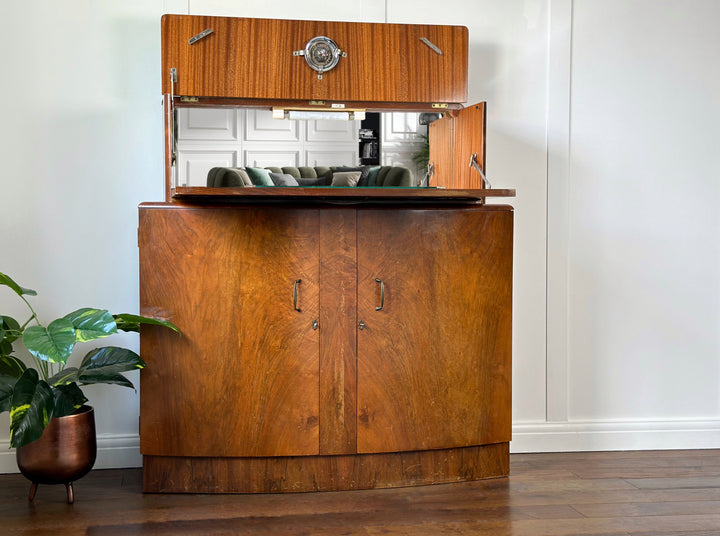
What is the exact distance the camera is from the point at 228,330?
2.26 metres

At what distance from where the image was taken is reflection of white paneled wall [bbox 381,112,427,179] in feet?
8.42

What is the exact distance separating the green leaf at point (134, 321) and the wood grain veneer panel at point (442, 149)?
3.63 feet

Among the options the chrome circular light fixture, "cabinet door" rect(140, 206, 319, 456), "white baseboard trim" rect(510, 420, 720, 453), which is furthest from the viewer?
"white baseboard trim" rect(510, 420, 720, 453)

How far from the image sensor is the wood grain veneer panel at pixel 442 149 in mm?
2629

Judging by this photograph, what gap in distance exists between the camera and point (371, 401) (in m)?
2.33

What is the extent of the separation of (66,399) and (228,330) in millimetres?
537

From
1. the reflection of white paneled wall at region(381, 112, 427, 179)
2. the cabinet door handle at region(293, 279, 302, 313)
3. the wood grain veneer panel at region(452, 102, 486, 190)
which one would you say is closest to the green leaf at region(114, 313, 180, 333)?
the cabinet door handle at region(293, 279, 302, 313)

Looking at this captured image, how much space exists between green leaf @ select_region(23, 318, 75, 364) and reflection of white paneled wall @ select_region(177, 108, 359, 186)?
28.6 inches

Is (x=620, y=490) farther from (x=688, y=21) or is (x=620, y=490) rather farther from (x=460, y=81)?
(x=688, y=21)

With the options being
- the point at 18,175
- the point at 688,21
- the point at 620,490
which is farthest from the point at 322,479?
the point at 688,21

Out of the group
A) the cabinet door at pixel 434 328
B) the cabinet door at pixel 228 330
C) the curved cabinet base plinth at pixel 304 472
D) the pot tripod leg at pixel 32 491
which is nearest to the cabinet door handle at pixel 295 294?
the cabinet door at pixel 228 330

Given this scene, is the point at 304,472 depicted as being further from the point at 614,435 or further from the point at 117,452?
the point at 614,435

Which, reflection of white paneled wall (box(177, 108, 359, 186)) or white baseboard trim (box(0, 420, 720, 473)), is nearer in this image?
reflection of white paneled wall (box(177, 108, 359, 186))

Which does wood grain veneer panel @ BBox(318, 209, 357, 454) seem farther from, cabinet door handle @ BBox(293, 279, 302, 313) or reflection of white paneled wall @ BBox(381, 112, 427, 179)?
reflection of white paneled wall @ BBox(381, 112, 427, 179)
